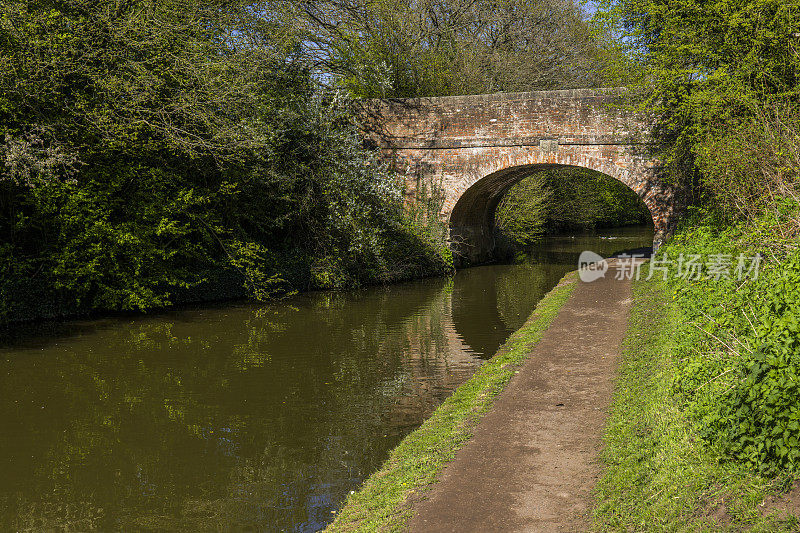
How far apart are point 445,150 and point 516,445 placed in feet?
41.8

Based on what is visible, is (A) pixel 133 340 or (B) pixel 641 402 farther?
(A) pixel 133 340

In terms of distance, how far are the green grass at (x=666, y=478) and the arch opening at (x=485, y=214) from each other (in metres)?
10.9

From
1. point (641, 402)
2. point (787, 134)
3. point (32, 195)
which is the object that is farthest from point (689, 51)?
point (32, 195)

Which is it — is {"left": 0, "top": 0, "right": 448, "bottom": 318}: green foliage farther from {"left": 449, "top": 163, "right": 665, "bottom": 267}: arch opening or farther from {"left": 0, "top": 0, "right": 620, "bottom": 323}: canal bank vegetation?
{"left": 449, "top": 163, "right": 665, "bottom": 267}: arch opening

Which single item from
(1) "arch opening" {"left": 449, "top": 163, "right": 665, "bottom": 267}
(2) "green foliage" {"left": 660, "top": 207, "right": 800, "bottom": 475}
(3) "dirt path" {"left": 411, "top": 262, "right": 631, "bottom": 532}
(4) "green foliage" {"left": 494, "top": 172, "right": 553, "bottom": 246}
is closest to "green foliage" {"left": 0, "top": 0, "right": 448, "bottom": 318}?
(1) "arch opening" {"left": 449, "top": 163, "right": 665, "bottom": 267}

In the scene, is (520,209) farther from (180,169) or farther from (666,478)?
(666,478)

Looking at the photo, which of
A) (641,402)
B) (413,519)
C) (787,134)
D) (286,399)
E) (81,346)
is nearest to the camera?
(413,519)

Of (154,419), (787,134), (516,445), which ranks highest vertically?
(787,134)

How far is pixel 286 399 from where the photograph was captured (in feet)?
23.4

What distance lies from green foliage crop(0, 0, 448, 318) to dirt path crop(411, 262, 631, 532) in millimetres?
7413

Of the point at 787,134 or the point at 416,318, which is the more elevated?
the point at 787,134

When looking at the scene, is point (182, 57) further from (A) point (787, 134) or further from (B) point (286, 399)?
(A) point (787, 134)

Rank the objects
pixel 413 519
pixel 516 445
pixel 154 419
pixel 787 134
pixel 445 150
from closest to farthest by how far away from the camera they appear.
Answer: pixel 413 519 < pixel 516 445 < pixel 154 419 < pixel 787 134 < pixel 445 150

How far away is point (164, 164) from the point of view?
1220 centimetres
